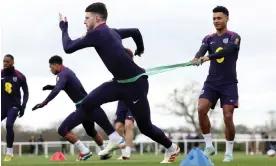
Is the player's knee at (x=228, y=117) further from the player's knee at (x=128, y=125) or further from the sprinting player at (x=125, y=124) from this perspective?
the player's knee at (x=128, y=125)

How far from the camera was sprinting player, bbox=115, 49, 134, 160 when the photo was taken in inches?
692

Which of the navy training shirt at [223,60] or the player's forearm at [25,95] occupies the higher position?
the navy training shirt at [223,60]

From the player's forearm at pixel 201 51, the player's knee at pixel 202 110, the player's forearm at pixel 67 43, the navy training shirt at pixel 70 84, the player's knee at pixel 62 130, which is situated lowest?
the player's knee at pixel 62 130

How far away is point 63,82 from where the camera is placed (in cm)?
1703

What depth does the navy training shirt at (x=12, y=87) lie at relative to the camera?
64.9 ft

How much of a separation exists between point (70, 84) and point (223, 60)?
4262mm

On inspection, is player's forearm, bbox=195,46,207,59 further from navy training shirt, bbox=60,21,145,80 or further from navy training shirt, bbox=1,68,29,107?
navy training shirt, bbox=1,68,29,107

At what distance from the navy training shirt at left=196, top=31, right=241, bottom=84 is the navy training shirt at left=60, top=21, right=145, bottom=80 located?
270cm

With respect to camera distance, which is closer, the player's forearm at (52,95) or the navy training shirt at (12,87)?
the player's forearm at (52,95)

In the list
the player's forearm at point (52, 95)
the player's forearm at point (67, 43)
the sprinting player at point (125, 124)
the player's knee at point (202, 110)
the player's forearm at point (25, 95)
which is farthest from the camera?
the player's forearm at point (25, 95)

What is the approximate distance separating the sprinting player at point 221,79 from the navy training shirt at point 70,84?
378 centimetres

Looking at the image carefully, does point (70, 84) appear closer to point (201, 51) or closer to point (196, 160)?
point (201, 51)

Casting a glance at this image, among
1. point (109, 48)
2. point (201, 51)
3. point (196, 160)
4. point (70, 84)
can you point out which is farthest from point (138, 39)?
point (70, 84)

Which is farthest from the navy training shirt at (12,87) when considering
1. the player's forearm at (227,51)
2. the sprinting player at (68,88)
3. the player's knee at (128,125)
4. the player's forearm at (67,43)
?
the player's forearm at (67,43)
